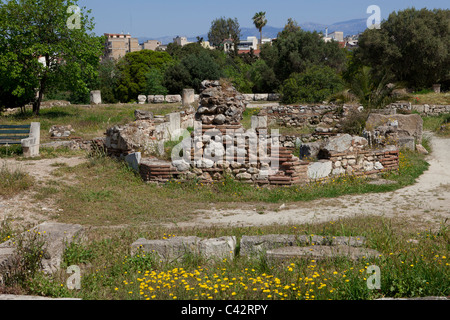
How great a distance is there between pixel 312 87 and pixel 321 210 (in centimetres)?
1790

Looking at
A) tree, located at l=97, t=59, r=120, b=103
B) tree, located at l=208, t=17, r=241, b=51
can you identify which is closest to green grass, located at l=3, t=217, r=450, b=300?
→ tree, located at l=97, t=59, r=120, b=103

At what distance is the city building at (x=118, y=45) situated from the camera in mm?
101250

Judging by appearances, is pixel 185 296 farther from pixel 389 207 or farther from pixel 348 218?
pixel 389 207

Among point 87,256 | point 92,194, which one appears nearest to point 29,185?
point 92,194

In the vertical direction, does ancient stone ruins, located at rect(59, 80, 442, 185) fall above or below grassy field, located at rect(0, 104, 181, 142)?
below

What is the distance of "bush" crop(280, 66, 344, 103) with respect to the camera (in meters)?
24.8

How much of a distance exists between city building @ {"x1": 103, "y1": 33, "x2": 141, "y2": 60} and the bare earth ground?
310 ft

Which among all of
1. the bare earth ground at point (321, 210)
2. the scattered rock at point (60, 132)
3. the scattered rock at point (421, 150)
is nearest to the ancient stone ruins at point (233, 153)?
the bare earth ground at point (321, 210)

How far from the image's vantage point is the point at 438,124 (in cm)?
1948

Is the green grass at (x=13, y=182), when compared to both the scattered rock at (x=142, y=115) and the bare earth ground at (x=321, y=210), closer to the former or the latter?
the bare earth ground at (x=321, y=210)

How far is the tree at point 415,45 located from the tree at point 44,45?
21.0 m

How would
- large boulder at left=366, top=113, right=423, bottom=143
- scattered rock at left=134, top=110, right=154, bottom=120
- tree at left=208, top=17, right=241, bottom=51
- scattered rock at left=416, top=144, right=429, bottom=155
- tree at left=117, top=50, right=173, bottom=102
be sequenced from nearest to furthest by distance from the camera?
scattered rock at left=416, top=144, right=429, bottom=155
large boulder at left=366, top=113, right=423, bottom=143
scattered rock at left=134, top=110, right=154, bottom=120
tree at left=117, top=50, right=173, bottom=102
tree at left=208, top=17, right=241, bottom=51

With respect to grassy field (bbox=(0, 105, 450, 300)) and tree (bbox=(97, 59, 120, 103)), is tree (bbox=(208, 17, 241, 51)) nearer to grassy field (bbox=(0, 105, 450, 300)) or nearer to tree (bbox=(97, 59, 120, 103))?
tree (bbox=(97, 59, 120, 103))

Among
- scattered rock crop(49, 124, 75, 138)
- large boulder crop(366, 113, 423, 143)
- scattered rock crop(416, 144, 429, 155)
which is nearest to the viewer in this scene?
scattered rock crop(416, 144, 429, 155)
